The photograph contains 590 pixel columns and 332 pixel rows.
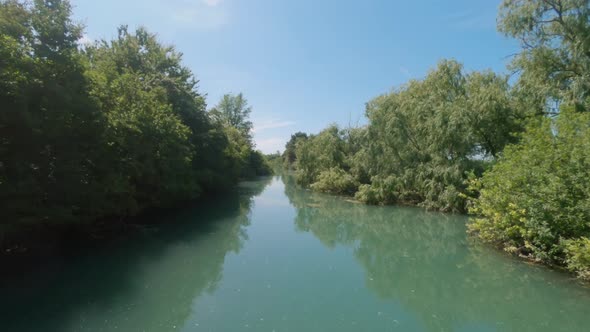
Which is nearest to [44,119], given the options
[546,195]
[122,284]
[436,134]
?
[122,284]

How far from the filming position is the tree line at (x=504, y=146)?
9.02 metres

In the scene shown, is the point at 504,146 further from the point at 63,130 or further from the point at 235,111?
the point at 235,111

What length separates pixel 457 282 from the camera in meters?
9.16

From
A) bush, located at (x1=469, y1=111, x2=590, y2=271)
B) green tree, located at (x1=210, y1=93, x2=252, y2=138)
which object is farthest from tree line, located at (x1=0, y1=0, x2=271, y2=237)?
green tree, located at (x1=210, y1=93, x2=252, y2=138)

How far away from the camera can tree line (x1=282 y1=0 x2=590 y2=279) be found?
9.02 metres

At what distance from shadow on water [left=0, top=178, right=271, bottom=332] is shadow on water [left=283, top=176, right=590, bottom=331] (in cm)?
496

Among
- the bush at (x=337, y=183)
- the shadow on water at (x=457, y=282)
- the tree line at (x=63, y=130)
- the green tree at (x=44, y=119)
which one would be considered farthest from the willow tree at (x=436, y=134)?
the green tree at (x=44, y=119)

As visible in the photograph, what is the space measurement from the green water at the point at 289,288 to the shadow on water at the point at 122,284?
0.10ft

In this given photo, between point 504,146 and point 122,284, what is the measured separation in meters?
19.5

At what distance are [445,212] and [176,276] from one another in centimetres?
1691

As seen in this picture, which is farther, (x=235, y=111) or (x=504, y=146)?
(x=235, y=111)

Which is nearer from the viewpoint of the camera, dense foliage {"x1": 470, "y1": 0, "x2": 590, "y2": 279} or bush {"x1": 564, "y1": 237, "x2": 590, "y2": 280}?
bush {"x1": 564, "y1": 237, "x2": 590, "y2": 280}

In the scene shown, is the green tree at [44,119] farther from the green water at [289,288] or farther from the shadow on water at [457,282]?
the shadow on water at [457,282]

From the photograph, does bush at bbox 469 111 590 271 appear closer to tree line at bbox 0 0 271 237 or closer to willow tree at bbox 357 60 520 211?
willow tree at bbox 357 60 520 211
